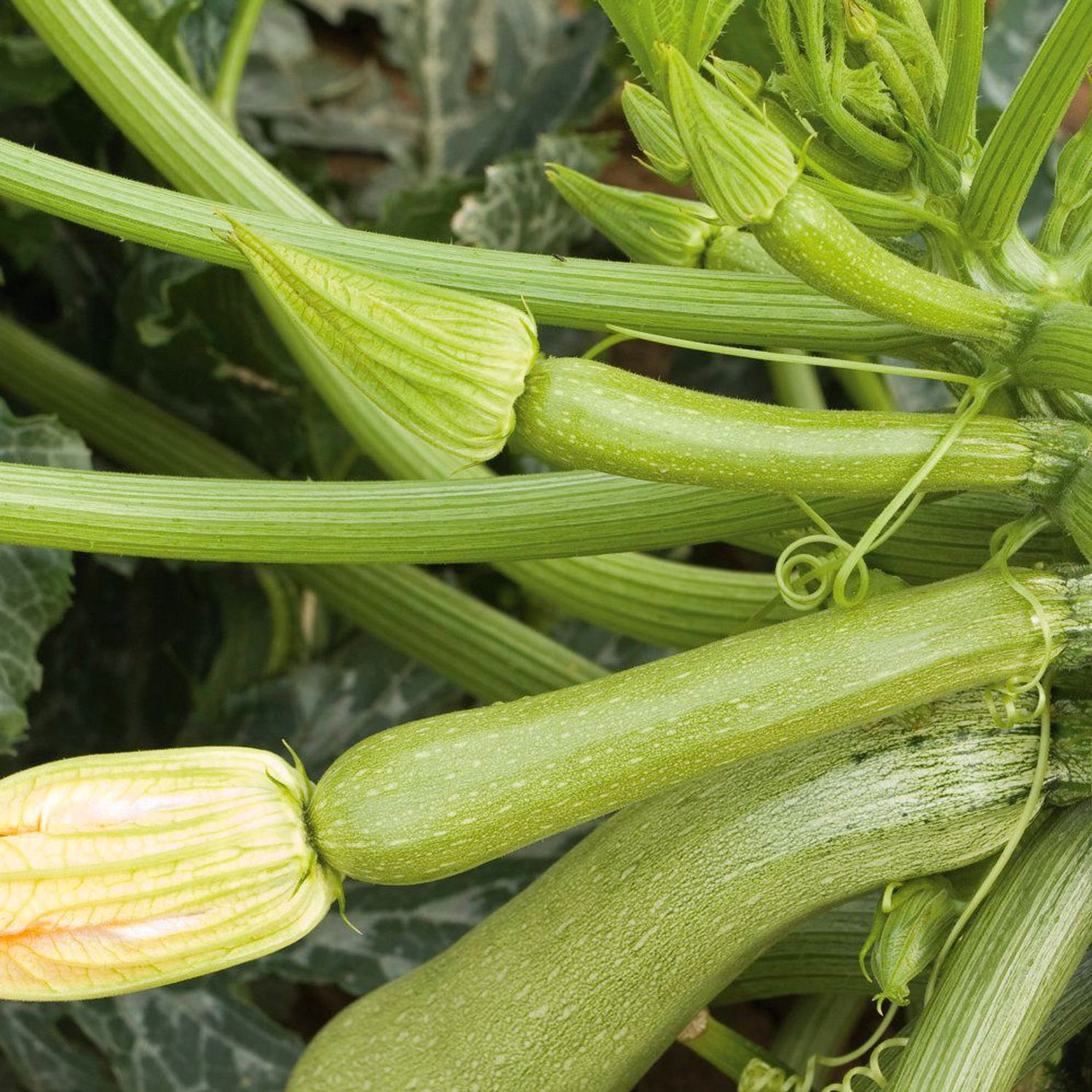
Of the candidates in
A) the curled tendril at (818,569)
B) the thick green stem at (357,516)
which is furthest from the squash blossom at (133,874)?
the curled tendril at (818,569)

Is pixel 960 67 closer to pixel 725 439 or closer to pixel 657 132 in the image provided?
pixel 657 132

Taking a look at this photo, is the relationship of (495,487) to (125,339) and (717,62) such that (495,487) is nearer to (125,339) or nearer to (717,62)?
(717,62)

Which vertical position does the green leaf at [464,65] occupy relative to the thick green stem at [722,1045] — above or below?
above

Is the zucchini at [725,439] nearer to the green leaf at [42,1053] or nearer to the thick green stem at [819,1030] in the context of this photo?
the thick green stem at [819,1030]

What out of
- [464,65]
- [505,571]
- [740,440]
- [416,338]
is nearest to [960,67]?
[740,440]

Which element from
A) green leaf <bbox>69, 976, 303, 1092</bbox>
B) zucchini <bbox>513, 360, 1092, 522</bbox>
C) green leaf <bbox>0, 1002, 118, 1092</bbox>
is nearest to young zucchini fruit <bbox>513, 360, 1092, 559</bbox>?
zucchini <bbox>513, 360, 1092, 522</bbox>

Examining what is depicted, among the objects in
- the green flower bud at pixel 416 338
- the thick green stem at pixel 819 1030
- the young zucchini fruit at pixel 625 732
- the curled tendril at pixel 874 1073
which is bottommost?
the thick green stem at pixel 819 1030

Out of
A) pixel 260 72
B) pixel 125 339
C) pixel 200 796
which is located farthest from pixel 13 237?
pixel 200 796
